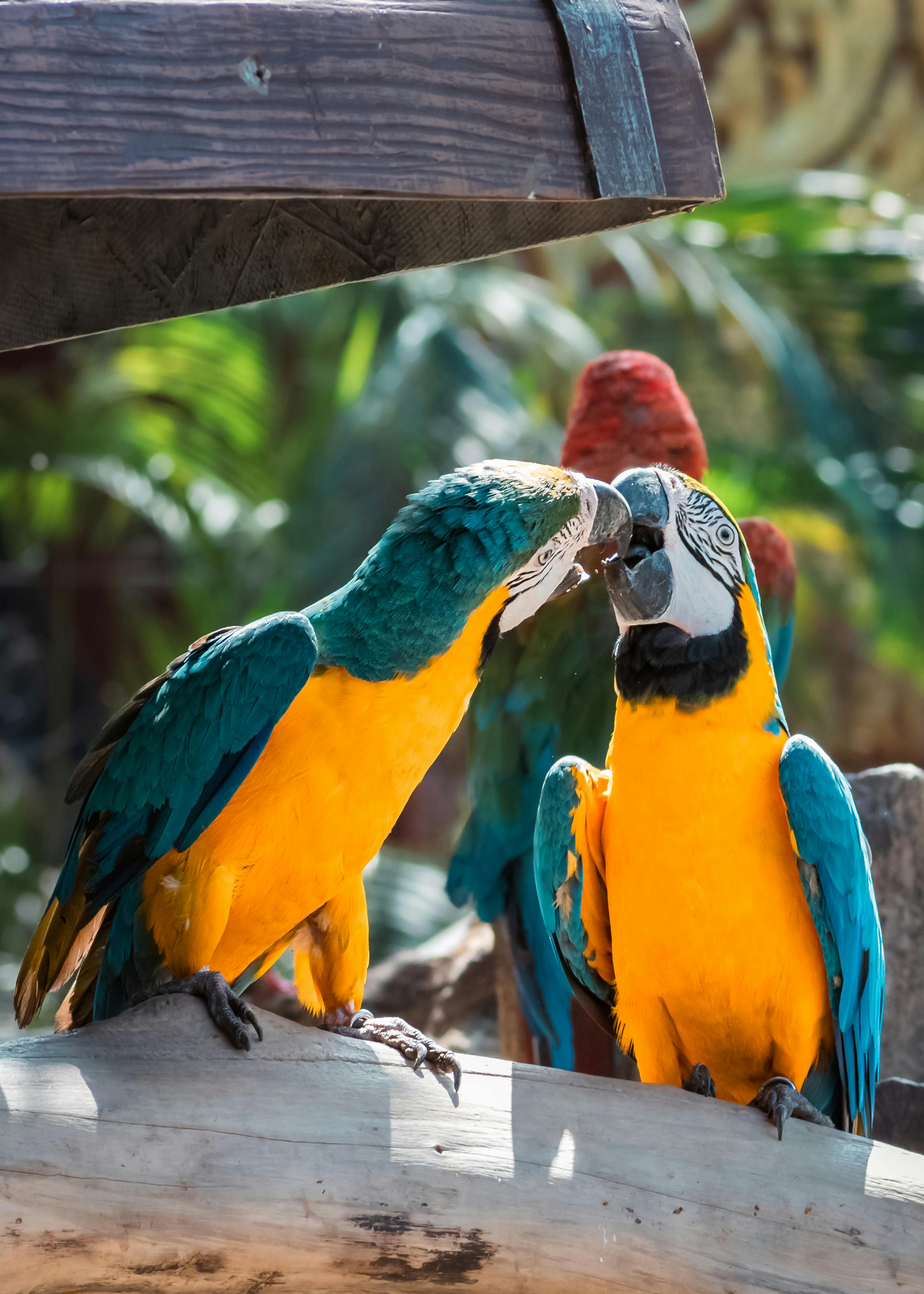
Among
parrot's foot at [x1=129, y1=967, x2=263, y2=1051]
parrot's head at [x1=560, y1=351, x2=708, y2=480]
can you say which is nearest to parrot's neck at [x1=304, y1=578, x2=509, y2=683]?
parrot's foot at [x1=129, y1=967, x2=263, y2=1051]

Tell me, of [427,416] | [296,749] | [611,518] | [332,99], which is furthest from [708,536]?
[427,416]

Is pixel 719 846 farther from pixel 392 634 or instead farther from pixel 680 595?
pixel 392 634

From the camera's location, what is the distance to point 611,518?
5.04ft

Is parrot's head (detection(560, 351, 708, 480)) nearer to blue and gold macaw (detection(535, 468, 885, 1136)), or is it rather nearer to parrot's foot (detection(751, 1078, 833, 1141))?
blue and gold macaw (detection(535, 468, 885, 1136))

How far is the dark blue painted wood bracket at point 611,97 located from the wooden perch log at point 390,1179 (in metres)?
0.98

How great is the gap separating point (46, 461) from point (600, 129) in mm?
3712

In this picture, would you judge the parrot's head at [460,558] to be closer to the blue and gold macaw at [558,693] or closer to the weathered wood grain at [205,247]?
the weathered wood grain at [205,247]

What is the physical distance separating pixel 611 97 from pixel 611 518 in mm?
554

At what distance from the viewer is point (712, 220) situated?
4891 millimetres

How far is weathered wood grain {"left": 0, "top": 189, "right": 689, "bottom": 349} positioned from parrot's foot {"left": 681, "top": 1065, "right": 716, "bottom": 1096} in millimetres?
1083

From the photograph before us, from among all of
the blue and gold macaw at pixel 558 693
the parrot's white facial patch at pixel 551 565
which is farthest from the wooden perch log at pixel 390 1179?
the blue and gold macaw at pixel 558 693

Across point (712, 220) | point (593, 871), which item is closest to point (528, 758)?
point (593, 871)

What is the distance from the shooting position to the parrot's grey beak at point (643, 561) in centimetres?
154

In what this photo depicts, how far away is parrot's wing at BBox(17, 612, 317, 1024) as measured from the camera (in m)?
1.42
